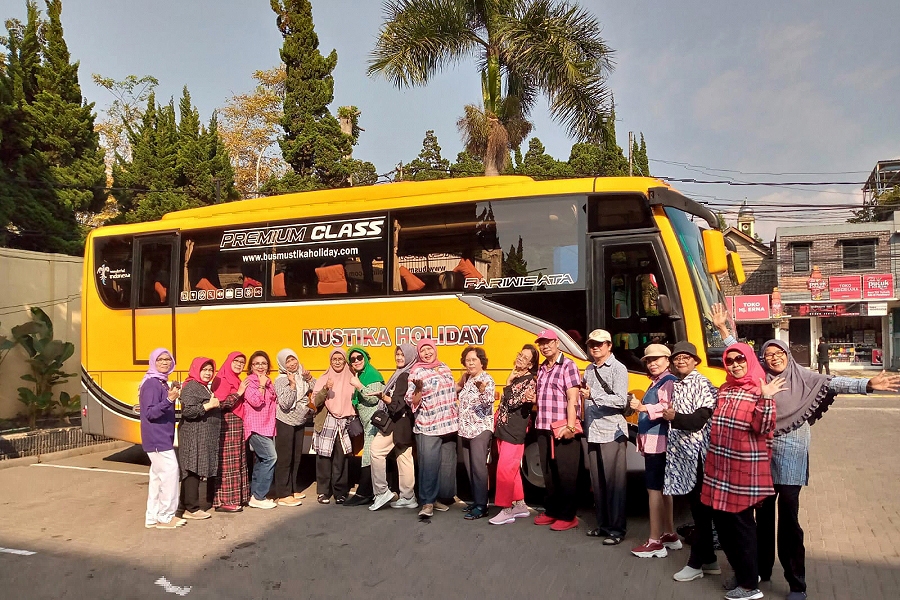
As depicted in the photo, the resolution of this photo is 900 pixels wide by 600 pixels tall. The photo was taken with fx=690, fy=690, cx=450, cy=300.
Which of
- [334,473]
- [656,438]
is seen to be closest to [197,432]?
[334,473]

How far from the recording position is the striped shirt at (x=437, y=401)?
6934 mm

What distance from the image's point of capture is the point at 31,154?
2141cm

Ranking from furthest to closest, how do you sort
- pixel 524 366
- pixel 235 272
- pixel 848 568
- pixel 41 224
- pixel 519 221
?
pixel 41 224 < pixel 235 272 < pixel 519 221 < pixel 524 366 < pixel 848 568

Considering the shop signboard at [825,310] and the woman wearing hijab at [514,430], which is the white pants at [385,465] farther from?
the shop signboard at [825,310]

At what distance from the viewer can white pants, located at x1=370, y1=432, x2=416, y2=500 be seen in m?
7.32

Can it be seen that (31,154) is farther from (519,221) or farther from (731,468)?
(731,468)

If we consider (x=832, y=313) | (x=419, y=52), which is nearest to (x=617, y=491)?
(x=419, y=52)

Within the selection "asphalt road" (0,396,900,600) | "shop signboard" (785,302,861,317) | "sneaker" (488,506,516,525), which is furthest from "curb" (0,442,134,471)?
"shop signboard" (785,302,861,317)

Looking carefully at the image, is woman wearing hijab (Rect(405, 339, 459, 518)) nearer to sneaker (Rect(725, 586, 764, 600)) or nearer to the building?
sneaker (Rect(725, 586, 764, 600))

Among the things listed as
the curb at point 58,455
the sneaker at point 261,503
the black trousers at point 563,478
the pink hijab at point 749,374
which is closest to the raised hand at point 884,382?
the pink hijab at point 749,374

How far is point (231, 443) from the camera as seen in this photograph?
7.20 metres

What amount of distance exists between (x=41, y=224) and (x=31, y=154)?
2.23 meters

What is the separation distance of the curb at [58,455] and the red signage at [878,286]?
2785cm

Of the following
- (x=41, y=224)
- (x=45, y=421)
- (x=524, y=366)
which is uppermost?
(x=41, y=224)
